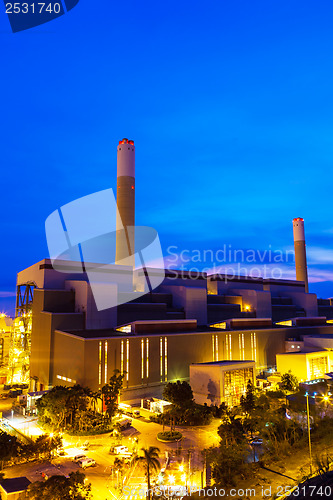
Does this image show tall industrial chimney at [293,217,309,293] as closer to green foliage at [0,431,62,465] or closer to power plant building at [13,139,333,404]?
power plant building at [13,139,333,404]

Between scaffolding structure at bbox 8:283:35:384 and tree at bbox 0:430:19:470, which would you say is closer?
tree at bbox 0:430:19:470

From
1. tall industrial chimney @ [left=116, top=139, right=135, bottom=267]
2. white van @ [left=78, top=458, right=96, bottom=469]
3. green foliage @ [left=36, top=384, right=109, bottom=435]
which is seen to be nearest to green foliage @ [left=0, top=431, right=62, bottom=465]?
white van @ [left=78, top=458, right=96, bottom=469]

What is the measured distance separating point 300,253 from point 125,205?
62.8m

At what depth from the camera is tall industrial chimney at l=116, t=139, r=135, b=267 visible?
7094 centimetres

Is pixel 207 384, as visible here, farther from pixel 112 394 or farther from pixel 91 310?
pixel 91 310

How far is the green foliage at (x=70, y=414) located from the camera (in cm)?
3891

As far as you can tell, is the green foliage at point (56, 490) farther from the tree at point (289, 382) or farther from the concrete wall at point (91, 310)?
the tree at point (289, 382)

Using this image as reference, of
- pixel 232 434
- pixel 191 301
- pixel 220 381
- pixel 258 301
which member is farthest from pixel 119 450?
pixel 258 301

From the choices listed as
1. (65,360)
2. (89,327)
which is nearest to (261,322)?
(89,327)

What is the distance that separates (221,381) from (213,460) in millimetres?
20858

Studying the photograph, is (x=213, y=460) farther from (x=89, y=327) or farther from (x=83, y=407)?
(x=89, y=327)

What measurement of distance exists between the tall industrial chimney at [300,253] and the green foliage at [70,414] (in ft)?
275

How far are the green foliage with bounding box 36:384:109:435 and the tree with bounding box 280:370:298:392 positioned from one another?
28.8 metres

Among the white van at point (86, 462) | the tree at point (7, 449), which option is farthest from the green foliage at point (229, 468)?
the tree at point (7, 449)
